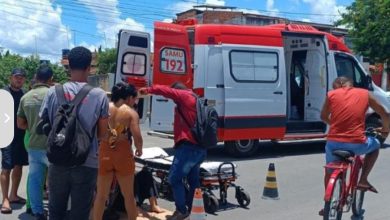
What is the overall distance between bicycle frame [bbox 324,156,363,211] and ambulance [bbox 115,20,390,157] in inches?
193

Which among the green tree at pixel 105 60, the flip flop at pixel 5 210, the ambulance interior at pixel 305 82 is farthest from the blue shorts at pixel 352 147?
the green tree at pixel 105 60

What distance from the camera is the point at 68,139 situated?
421cm

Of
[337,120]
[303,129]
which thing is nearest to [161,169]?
[337,120]

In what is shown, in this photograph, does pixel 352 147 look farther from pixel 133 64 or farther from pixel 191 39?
pixel 191 39

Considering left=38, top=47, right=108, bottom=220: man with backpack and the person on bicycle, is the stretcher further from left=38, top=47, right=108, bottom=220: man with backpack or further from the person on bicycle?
left=38, top=47, right=108, bottom=220: man with backpack

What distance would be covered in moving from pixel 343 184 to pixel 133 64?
5.45m

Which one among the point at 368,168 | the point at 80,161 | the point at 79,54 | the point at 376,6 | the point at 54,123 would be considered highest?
the point at 376,6

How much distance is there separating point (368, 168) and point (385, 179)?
3452 mm

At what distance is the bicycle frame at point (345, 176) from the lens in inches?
255

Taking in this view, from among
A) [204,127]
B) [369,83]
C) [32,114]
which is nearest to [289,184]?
[204,127]

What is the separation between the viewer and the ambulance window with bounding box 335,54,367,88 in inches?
541

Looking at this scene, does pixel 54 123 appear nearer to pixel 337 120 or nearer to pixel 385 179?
pixel 337 120

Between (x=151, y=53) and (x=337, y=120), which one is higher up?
(x=151, y=53)

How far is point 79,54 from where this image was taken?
439 centimetres
